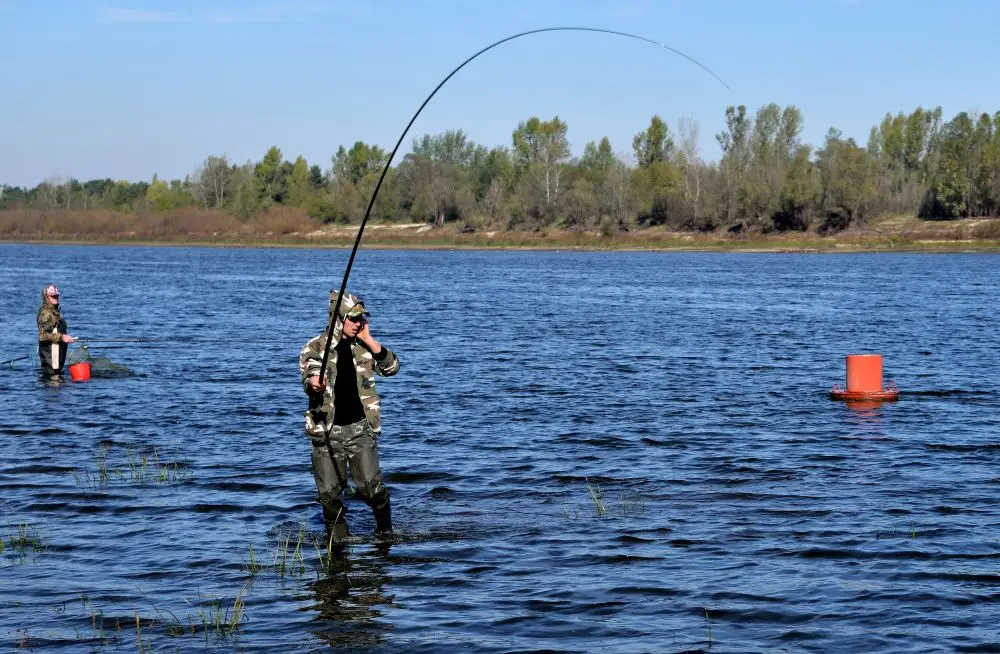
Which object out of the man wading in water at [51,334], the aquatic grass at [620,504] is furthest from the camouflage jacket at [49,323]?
the aquatic grass at [620,504]

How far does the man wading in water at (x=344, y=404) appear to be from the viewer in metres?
9.81

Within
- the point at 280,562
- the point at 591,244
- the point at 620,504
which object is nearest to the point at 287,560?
the point at 280,562

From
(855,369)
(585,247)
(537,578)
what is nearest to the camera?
(537,578)

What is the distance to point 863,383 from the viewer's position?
2088cm

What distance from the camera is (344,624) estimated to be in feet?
30.1

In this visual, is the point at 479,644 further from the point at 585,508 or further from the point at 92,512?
the point at 92,512

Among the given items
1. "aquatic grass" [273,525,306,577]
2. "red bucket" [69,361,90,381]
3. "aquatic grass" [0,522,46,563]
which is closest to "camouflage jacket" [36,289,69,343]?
"red bucket" [69,361,90,381]

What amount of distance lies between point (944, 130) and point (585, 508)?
151m

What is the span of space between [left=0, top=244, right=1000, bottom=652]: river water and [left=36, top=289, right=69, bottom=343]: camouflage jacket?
45.6 inches

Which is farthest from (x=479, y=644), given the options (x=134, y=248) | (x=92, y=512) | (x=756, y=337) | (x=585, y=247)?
(x=134, y=248)

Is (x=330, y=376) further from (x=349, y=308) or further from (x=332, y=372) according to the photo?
(x=349, y=308)

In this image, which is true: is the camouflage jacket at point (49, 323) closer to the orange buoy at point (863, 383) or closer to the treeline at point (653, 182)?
the orange buoy at point (863, 383)

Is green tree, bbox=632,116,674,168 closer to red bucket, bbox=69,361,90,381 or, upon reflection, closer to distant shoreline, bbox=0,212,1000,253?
distant shoreline, bbox=0,212,1000,253

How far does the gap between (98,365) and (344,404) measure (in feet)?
51.6
